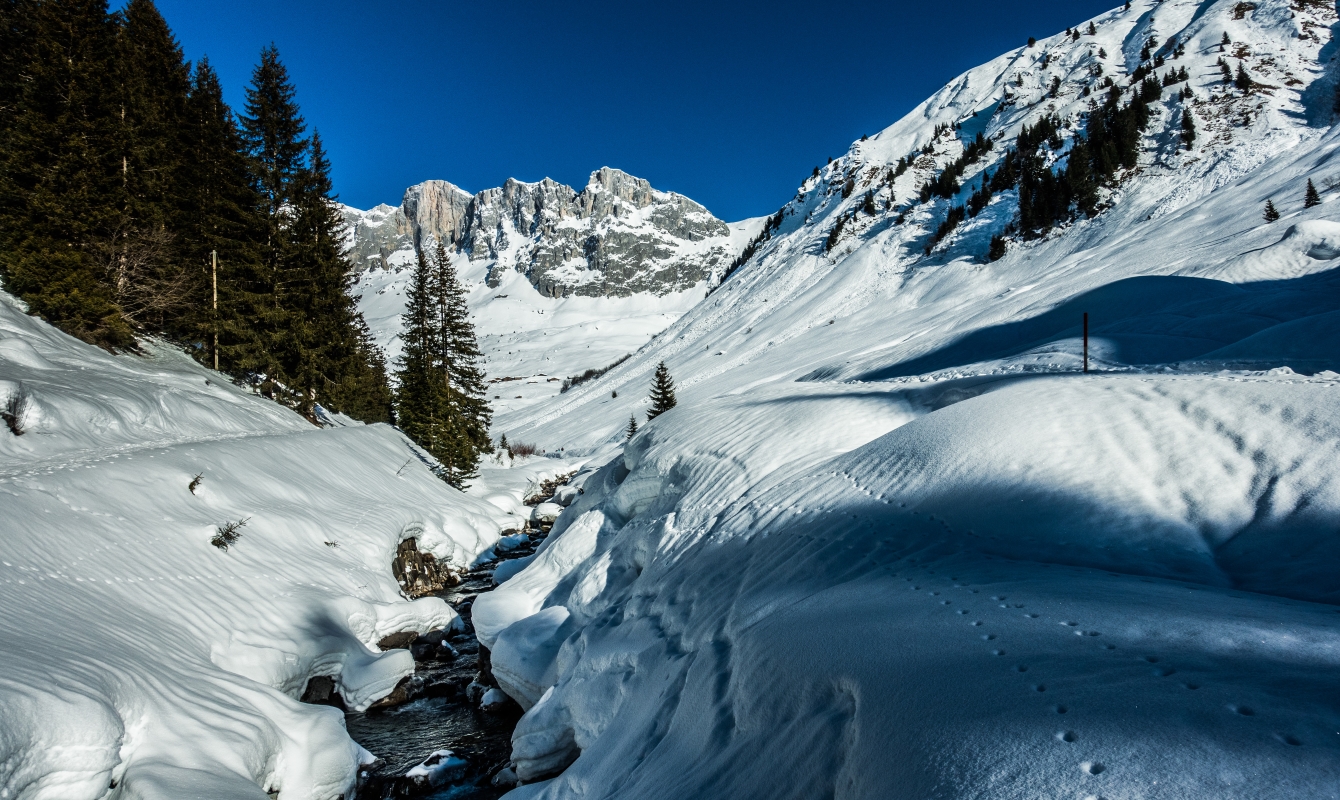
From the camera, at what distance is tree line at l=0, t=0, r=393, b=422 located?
57.9 ft

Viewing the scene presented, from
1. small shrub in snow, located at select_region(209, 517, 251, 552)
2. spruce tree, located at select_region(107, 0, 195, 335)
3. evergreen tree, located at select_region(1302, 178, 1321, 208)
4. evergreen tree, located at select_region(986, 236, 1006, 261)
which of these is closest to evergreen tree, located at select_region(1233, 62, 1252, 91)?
evergreen tree, located at select_region(986, 236, 1006, 261)

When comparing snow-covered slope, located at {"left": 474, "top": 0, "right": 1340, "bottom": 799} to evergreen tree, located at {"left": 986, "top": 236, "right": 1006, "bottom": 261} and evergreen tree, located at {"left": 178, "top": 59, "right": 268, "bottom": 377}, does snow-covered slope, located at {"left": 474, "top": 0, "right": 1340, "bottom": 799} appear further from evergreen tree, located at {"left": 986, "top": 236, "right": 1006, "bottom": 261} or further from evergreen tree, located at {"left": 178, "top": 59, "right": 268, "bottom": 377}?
evergreen tree, located at {"left": 986, "top": 236, "right": 1006, "bottom": 261}

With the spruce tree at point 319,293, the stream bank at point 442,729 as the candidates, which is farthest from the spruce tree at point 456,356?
the stream bank at point 442,729

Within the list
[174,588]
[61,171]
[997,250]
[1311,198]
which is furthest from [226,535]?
[997,250]

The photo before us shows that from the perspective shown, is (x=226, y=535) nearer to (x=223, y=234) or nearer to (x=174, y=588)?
(x=174, y=588)

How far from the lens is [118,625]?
7680 millimetres

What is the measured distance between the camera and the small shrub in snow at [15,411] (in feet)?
36.0

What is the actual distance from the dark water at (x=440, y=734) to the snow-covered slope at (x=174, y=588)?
51 centimetres

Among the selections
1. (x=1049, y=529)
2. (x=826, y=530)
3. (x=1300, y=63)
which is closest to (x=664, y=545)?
(x=826, y=530)

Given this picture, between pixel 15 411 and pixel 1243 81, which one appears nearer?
pixel 15 411

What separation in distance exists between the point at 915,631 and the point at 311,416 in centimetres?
2615

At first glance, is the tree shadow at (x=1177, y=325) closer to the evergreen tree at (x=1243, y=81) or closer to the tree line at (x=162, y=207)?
the tree line at (x=162, y=207)

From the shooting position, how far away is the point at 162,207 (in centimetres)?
2230

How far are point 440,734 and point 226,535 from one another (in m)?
5.24
